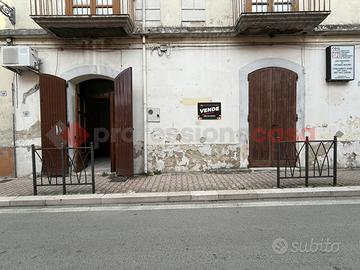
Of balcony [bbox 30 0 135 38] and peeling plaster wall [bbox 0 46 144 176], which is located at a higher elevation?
balcony [bbox 30 0 135 38]

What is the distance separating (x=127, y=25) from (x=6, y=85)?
4122mm

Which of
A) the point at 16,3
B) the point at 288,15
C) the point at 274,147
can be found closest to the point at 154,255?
the point at 274,147

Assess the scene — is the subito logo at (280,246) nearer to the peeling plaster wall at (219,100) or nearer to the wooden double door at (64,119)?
the peeling plaster wall at (219,100)

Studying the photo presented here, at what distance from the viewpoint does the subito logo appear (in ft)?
12.4

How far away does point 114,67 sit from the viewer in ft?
29.2

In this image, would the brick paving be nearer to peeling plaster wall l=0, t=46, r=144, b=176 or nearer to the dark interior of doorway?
peeling plaster wall l=0, t=46, r=144, b=176

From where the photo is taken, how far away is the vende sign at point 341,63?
8.82m

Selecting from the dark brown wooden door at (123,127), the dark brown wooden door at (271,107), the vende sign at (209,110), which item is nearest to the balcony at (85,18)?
the dark brown wooden door at (123,127)

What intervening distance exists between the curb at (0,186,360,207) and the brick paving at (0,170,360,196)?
376 mm

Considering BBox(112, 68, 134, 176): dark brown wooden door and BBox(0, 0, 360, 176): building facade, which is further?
BBox(0, 0, 360, 176): building facade

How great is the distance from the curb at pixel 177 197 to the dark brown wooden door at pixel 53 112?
232 cm

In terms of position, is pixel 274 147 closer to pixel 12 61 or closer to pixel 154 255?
pixel 154 255

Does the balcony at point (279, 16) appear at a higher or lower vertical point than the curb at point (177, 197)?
higher

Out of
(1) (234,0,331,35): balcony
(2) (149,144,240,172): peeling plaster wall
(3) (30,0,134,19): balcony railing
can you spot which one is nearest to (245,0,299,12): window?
(1) (234,0,331,35): balcony
